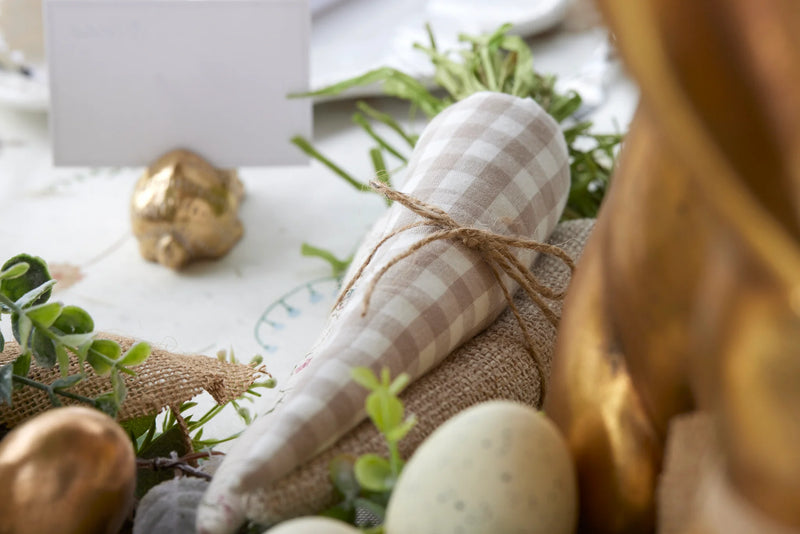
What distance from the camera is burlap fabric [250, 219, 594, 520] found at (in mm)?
364

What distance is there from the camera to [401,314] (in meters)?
0.44

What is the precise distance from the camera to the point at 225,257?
2.88ft

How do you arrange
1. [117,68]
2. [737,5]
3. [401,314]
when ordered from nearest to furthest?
[737,5], [401,314], [117,68]

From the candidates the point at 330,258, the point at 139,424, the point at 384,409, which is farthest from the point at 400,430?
the point at 330,258

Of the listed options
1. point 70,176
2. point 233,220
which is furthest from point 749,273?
point 70,176

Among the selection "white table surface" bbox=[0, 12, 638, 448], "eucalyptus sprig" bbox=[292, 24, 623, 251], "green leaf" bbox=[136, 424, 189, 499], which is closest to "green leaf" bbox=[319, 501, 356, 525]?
"green leaf" bbox=[136, 424, 189, 499]

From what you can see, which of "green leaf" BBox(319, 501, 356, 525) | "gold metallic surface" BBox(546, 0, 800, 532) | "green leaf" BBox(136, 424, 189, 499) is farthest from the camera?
"green leaf" BBox(136, 424, 189, 499)

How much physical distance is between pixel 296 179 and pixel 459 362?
587mm

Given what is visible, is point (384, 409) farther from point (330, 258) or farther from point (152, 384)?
point (330, 258)

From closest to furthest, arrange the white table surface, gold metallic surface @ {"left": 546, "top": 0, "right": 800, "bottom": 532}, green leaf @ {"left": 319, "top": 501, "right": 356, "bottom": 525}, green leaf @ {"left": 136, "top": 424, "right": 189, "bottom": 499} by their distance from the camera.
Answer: gold metallic surface @ {"left": 546, "top": 0, "right": 800, "bottom": 532}
green leaf @ {"left": 319, "top": 501, "right": 356, "bottom": 525}
green leaf @ {"left": 136, "top": 424, "right": 189, "bottom": 499}
the white table surface

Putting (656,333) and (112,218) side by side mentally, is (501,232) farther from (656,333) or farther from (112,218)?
(112,218)

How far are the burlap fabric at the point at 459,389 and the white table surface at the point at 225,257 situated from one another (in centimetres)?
23

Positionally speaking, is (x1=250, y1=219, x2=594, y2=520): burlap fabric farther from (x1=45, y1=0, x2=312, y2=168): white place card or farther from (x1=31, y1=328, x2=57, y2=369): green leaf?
(x1=45, y1=0, x2=312, y2=168): white place card

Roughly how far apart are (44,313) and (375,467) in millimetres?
183
